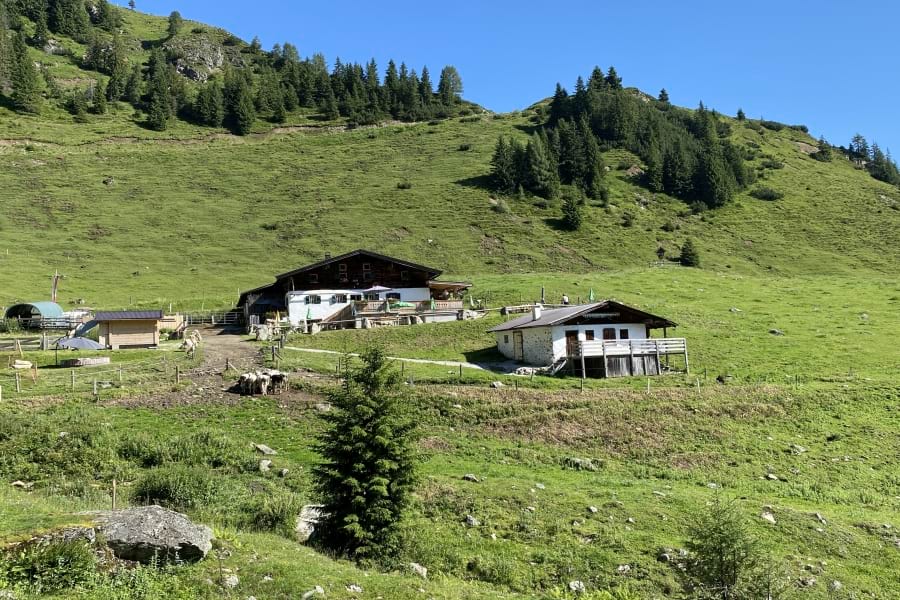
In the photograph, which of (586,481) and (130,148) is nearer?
(586,481)

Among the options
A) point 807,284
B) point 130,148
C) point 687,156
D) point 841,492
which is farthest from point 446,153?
point 841,492

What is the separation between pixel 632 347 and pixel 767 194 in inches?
4202

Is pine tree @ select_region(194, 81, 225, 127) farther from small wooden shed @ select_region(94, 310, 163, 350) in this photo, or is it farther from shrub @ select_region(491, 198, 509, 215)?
small wooden shed @ select_region(94, 310, 163, 350)

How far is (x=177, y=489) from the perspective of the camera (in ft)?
60.1

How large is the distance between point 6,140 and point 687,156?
5639 inches

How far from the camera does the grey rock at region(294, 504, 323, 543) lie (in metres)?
16.8

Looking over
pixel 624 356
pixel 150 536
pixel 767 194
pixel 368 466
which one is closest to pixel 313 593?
pixel 150 536

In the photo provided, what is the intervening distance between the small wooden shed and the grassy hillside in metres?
21.2

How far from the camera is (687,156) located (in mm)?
Answer: 137250

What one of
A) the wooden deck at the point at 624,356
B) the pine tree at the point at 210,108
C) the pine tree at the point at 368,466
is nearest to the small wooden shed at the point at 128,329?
the wooden deck at the point at 624,356

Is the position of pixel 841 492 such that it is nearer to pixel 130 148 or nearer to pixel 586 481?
pixel 586 481

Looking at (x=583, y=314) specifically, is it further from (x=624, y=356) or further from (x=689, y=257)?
(x=689, y=257)

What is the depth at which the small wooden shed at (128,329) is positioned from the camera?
49969mm

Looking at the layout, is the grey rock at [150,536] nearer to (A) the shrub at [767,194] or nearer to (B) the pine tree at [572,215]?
(B) the pine tree at [572,215]
